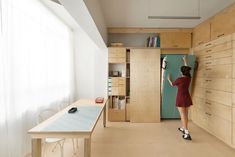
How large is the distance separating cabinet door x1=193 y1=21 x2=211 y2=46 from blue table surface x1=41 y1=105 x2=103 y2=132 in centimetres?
321

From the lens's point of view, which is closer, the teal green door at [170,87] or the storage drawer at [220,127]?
the storage drawer at [220,127]

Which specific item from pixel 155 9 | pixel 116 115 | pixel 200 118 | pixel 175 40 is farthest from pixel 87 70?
pixel 200 118

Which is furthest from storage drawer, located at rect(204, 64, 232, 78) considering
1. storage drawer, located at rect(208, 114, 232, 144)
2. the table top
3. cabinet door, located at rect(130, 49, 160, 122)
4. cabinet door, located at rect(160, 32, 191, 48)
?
the table top

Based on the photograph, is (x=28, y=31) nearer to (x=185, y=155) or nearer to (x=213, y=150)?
(x=185, y=155)

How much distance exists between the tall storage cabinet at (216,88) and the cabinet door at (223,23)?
123 mm

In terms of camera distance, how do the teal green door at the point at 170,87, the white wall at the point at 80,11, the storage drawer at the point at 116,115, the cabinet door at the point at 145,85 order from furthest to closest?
the storage drawer at the point at 116,115 → the cabinet door at the point at 145,85 → the teal green door at the point at 170,87 → the white wall at the point at 80,11

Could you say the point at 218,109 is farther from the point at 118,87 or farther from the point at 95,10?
the point at 95,10

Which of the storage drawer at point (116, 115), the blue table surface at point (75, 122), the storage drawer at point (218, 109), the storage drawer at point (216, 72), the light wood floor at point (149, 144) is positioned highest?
→ the storage drawer at point (216, 72)

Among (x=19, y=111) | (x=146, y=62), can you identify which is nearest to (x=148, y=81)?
(x=146, y=62)

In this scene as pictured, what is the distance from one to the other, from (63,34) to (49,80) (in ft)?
5.15

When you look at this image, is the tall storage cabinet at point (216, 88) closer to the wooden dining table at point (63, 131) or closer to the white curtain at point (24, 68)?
the wooden dining table at point (63, 131)

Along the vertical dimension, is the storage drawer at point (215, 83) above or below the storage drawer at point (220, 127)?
above

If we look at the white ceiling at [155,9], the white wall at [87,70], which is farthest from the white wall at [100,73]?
the white ceiling at [155,9]

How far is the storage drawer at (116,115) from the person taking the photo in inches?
238
